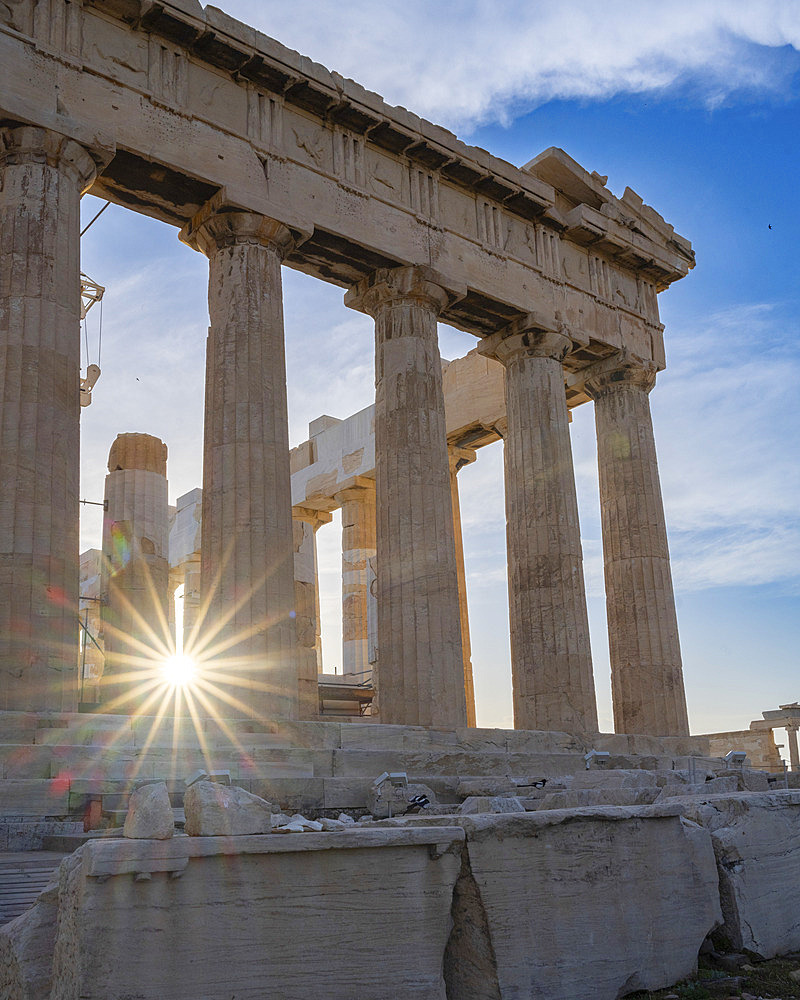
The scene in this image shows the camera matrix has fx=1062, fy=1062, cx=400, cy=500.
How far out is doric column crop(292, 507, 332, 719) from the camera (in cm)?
2548

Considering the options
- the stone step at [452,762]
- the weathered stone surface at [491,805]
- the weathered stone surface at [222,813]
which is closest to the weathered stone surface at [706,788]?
the weathered stone surface at [491,805]

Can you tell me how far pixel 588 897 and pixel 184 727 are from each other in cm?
800

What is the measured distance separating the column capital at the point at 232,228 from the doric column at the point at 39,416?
2331 mm

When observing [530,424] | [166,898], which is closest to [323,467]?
[530,424]

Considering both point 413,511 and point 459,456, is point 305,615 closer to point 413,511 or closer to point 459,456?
point 459,456

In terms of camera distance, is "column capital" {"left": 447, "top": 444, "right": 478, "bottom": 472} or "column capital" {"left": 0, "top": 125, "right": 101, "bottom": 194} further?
"column capital" {"left": 447, "top": 444, "right": 478, "bottom": 472}

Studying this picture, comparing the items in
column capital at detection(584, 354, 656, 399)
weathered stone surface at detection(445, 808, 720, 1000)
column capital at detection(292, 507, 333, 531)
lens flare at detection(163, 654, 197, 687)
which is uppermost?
column capital at detection(584, 354, 656, 399)

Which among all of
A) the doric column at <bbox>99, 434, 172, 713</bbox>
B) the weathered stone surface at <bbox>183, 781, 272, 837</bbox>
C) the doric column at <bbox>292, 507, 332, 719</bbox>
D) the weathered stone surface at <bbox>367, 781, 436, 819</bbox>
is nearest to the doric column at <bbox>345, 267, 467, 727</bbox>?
the doric column at <bbox>292, 507, 332, 719</bbox>

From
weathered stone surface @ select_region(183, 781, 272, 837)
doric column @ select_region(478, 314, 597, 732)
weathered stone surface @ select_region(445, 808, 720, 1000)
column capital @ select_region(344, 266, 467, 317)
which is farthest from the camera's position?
doric column @ select_region(478, 314, 597, 732)

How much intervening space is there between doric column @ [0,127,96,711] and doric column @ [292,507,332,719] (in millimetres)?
8905

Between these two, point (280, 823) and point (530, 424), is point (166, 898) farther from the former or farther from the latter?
point (530, 424)

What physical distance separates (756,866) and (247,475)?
10.7 meters

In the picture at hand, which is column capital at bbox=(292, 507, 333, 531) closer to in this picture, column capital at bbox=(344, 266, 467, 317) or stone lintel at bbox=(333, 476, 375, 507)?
stone lintel at bbox=(333, 476, 375, 507)

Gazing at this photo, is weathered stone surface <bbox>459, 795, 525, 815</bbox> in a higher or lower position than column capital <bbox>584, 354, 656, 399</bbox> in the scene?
lower
